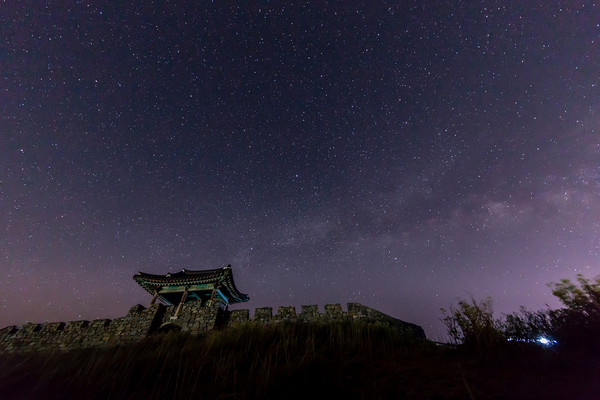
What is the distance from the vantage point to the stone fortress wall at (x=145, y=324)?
1136cm

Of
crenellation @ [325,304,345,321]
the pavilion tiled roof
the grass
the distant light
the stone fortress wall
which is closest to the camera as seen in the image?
the grass

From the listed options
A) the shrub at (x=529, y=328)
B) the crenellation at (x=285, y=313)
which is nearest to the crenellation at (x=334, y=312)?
the crenellation at (x=285, y=313)

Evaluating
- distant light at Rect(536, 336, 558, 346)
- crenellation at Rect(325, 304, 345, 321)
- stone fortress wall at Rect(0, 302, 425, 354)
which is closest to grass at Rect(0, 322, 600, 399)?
distant light at Rect(536, 336, 558, 346)

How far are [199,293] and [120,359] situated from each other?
16842mm

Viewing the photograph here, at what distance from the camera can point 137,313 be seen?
1326 cm

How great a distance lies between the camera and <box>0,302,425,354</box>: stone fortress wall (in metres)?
11.4

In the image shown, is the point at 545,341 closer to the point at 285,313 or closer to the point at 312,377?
the point at 312,377

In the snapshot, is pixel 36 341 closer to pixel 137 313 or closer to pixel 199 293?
pixel 137 313

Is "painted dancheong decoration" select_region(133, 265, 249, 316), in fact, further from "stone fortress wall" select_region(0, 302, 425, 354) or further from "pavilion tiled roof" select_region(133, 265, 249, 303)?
"stone fortress wall" select_region(0, 302, 425, 354)

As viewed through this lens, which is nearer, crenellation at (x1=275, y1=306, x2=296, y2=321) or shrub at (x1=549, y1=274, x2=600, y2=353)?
shrub at (x1=549, y1=274, x2=600, y2=353)

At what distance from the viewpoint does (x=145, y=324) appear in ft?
41.6

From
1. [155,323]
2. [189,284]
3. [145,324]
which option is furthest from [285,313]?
[189,284]

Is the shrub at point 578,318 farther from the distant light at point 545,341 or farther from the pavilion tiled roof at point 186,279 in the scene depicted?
the pavilion tiled roof at point 186,279

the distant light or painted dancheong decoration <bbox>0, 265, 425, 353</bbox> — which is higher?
painted dancheong decoration <bbox>0, 265, 425, 353</bbox>
